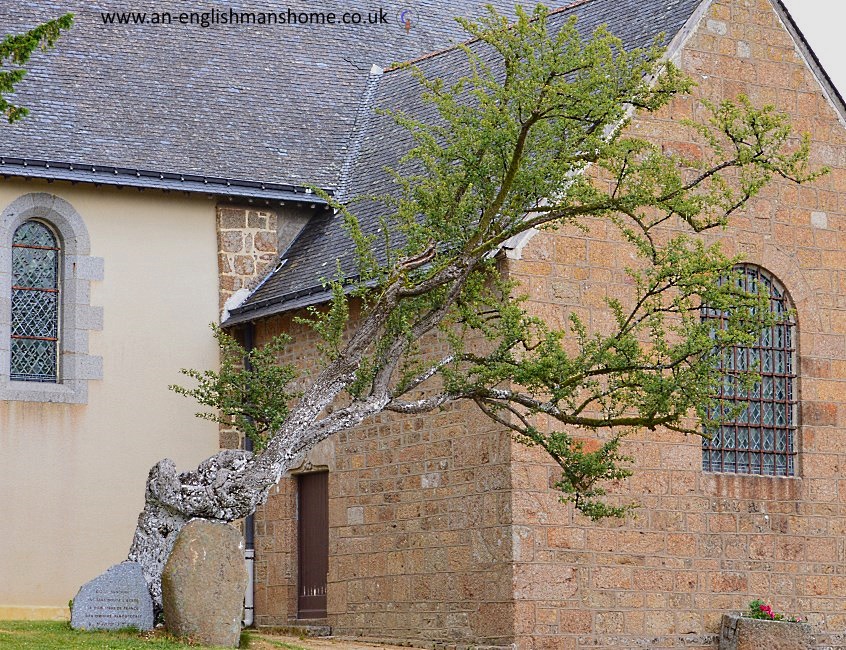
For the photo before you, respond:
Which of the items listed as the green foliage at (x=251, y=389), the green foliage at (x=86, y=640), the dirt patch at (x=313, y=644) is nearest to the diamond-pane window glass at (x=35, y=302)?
the green foliage at (x=251, y=389)

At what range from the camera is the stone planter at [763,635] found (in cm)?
1554

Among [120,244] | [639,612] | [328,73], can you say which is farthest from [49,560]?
[328,73]

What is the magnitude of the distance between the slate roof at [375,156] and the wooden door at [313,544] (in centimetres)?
208

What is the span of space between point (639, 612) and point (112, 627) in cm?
515

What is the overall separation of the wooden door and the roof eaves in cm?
349

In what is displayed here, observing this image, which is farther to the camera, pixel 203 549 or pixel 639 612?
pixel 639 612

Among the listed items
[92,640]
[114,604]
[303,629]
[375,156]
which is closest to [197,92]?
[375,156]

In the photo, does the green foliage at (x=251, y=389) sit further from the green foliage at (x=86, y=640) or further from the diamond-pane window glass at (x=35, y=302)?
the green foliage at (x=86, y=640)

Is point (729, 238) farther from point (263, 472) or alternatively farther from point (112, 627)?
point (112, 627)

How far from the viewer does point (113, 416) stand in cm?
1806

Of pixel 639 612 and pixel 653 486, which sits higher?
pixel 653 486

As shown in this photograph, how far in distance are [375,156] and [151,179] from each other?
2.92 meters

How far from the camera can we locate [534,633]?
575 inches

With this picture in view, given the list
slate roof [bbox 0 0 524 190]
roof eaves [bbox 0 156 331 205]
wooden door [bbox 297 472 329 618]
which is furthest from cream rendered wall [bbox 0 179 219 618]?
wooden door [bbox 297 472 329 618]
